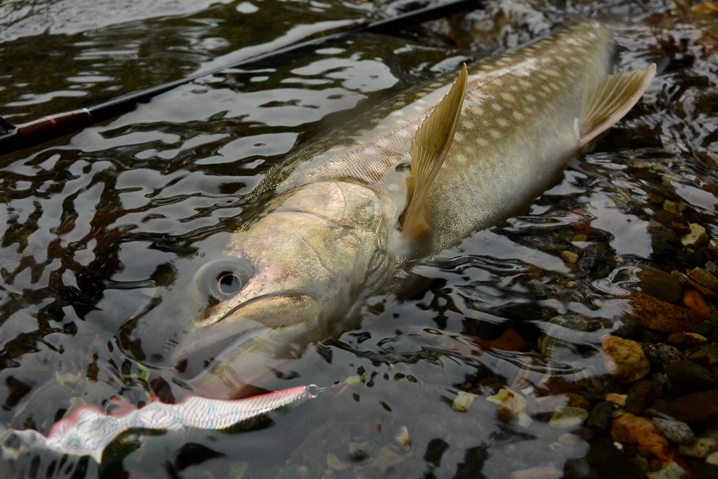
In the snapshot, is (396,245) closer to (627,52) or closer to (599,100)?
(599,100)

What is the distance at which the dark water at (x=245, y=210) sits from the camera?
2.07 meters

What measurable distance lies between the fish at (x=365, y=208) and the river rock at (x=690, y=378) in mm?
1188

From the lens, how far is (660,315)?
2631 millimetres

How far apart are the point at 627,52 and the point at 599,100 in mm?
1529

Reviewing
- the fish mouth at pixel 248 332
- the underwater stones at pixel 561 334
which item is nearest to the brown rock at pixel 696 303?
the underwater stones at pixel 561 334

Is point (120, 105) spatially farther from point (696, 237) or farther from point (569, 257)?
point (696, 237)

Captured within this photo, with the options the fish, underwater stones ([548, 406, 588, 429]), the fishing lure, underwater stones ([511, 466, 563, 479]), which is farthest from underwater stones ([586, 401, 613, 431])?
the fishing lure

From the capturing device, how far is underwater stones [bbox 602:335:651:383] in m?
2.36

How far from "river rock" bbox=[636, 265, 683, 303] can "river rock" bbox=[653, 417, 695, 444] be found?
775 millimetres

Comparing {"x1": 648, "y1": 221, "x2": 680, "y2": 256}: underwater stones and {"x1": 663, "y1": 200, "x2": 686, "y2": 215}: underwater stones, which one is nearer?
{"x1": 648, "y1": 221, "x2": 680, "y2": 256}: underwater stones

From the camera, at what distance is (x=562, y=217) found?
10.6ft

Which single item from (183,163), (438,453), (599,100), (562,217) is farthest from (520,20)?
(438,453)

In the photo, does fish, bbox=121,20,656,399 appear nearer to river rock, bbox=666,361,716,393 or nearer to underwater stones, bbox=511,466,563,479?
underwater stones, bbox=511,466,563,479

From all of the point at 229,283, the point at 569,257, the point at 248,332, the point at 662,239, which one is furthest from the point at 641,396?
the point at 229,283
